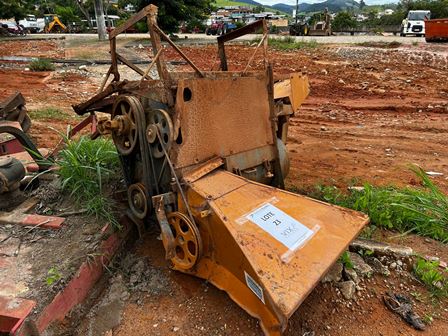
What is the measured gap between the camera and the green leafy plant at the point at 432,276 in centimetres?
230

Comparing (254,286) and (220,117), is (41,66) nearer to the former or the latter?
(220,117)

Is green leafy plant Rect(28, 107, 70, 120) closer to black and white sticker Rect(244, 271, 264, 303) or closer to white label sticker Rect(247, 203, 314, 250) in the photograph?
white label sticker Rect(247, 203, 314, 250)

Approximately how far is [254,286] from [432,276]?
1371mm

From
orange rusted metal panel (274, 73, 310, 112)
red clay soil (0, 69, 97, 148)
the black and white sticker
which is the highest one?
orange rusted metal panel (274, 73, 310, 112)

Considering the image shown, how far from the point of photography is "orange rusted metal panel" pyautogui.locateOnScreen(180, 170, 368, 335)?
5.34 feet

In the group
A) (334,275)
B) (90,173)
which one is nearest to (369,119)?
(334,275)

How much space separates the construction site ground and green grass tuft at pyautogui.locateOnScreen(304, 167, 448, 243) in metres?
0.13

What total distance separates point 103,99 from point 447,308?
2678 millimetres

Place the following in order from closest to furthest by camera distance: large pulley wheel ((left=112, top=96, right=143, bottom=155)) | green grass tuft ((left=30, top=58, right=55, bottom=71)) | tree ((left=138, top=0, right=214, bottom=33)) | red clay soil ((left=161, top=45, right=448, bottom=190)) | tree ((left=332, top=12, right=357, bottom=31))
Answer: large pulley wheel ((left=112, top=96, right=143, bottom=155)) < red clay soil ((left=161, top=45, right=448, bottom=190)) < green grass tuft ((left=30, top=58, right=55, bottom=71)) < tree ((left=138, top=0, right=214, bottom=33)) < tree ((left=332, top=12, right=357, bottom=31))

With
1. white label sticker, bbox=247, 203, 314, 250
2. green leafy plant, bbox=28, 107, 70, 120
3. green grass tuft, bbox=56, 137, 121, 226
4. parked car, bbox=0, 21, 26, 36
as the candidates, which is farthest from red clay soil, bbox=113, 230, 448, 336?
parked car, bbox=0, 21, 26, 36

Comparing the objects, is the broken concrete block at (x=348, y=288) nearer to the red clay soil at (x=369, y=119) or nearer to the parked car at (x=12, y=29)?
the red clay soil at (x=369, y=119)

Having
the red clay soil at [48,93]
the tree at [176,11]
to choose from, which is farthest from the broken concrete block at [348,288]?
the tree at [176,11]

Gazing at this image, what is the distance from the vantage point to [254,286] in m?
1.69

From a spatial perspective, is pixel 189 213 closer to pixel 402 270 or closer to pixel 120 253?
pixel 120 253
